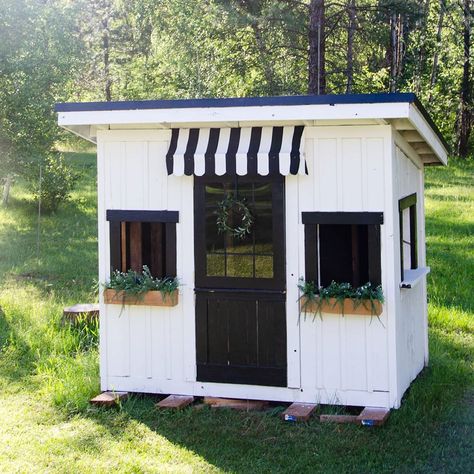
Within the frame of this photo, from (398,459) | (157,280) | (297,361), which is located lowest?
(398,459)

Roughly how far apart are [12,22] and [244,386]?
9.70 metres

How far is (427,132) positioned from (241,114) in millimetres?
1575

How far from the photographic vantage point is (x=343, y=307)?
22.5ft

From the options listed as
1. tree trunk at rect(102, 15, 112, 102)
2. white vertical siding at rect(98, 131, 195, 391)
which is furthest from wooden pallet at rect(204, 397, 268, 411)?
tree trunk at rect(102, 15, 112, 102)

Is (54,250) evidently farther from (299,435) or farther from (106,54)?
(106,54)

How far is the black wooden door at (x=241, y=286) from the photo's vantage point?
707 centimetres

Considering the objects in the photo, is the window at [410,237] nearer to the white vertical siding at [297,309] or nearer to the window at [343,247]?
the white vertical siding at [297,309]

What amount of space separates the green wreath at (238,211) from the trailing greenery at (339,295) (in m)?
0.61

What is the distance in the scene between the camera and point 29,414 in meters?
7.18

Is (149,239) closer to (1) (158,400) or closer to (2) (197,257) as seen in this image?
(2) (197,257)

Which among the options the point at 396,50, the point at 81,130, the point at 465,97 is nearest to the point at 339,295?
the point at 81,130

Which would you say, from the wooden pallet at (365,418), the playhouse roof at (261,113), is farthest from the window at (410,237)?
the wooden pallet at (365,418)

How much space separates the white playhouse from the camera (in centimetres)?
686

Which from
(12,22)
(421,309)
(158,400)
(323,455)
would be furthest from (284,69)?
(323,455)
